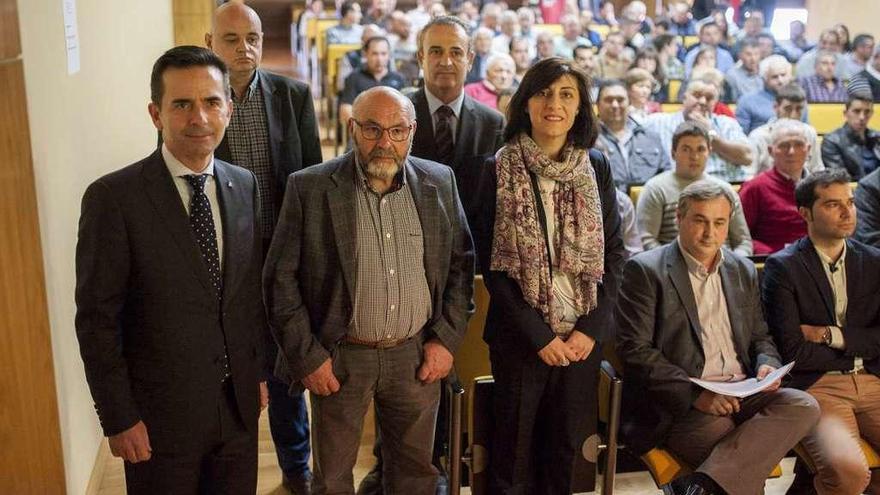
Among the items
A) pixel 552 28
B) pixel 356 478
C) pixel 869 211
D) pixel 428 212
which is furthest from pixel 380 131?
pixel 552 28

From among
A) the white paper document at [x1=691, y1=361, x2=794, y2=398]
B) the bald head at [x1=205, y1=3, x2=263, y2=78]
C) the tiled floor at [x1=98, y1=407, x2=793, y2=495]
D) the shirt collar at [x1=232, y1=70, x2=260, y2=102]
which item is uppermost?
the bald head at [x1=205, y1=3, x2=263, y2=78]

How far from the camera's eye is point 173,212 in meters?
1.70

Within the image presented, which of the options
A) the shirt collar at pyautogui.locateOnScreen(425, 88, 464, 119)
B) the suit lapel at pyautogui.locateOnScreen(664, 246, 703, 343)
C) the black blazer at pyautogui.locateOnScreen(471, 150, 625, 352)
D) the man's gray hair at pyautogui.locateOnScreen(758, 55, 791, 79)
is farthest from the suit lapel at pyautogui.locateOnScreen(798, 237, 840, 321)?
the man's gray hair at pyautogui.locateOnScreen(758, 55, 791, 79)

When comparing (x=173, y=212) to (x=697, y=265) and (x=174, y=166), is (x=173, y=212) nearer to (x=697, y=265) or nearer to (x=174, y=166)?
(x=174, y=166)

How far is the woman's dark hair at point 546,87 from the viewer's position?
223cm

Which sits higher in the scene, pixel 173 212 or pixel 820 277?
pixel 173 212

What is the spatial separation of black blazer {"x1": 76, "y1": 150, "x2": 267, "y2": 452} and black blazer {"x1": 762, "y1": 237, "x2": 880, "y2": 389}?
1707mm

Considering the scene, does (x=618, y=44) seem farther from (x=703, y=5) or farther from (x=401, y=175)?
(x=401, y=175)

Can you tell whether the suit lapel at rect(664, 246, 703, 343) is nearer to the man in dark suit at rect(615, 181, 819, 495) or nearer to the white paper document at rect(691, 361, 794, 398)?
the man in dark suit at rect(615, 181, 819, 495)

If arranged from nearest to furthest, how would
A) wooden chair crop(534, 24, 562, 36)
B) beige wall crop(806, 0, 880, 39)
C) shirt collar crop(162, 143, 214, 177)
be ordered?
shirt collar crop(162, 143, 214, 177)
beige wall crop(806, 0, 880, 39)
wooden chair crop(534, 24, 562, 36)

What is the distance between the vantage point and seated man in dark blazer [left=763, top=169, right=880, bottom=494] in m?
2.68

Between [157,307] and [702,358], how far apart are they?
1.58 meters

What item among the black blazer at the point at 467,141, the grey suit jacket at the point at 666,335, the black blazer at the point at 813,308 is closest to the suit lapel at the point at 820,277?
the black blazer at the point at 813,308

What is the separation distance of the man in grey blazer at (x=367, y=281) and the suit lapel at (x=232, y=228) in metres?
0.18
